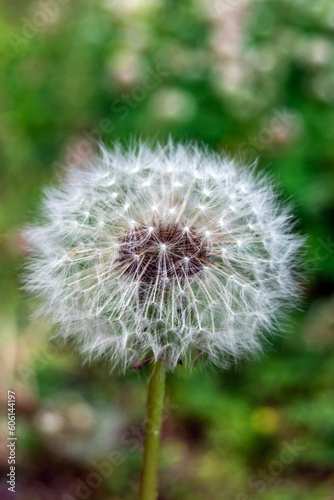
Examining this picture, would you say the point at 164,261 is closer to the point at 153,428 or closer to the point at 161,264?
the point at 161,264

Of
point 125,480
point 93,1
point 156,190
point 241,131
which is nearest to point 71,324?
point 156,190

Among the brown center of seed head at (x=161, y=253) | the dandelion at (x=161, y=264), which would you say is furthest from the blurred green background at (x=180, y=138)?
the brown center of seed head at (x=161, y=253)

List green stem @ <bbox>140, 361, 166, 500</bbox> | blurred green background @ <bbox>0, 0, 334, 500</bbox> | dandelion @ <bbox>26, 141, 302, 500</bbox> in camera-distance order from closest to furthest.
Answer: green stem @ <bbox>140, 361, 166, 500</bbox>
dandelion @ <bbox>26, 141, 302, 500</bbox>
blurred green background @ <bbox>0, 0, 334, 500</bbox>

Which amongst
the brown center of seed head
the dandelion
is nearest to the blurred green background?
the dandelion

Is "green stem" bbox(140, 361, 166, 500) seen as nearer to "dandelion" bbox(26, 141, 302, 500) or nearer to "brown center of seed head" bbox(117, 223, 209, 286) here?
"dandelion" bbox(26, 141, 302, 500)

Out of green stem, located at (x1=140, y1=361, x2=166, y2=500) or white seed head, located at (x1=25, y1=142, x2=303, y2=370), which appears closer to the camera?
green stem, located at (x1=140, y1=361, x2=166, y2=500)

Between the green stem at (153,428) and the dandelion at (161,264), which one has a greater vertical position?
the dandelion at (161,264)

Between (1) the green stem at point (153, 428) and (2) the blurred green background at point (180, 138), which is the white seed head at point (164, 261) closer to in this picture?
(1) the green stem at point (153, 428)
